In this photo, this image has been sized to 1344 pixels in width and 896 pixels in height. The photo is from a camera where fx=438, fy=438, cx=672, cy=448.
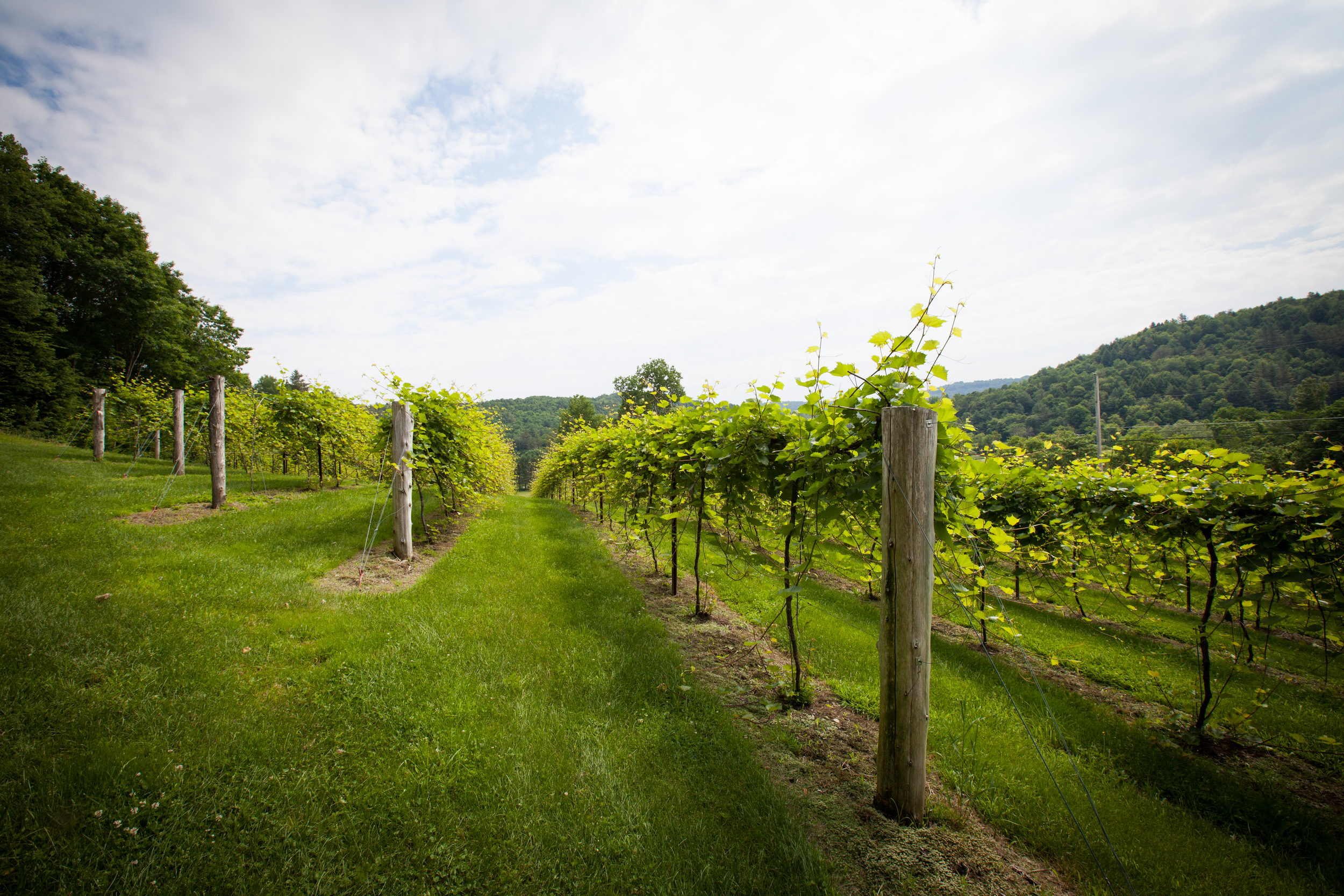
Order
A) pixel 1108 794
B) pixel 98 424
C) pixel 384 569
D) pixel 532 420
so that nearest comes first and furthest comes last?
pixel 1108 794 < pixel 384 569 < pixel 98 424 < pixel 532 420

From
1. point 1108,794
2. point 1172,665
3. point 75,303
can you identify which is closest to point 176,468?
point 1108,794

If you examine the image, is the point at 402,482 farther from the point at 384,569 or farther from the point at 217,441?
the point at 217,441

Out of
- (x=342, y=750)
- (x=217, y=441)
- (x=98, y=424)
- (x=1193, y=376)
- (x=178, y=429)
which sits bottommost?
(x=342, y=750)

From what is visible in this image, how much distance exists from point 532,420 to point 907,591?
312ft

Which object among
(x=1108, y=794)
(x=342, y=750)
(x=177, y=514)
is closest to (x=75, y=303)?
(x=177, y=514)

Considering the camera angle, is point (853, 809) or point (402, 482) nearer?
point (853, 809)

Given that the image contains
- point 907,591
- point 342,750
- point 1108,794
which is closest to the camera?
point 907,591

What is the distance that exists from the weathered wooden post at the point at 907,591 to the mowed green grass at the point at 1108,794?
0.57 metres

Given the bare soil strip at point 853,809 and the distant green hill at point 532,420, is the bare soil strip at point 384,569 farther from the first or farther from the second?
the distant green hill at point 532,420

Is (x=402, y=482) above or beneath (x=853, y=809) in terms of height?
above

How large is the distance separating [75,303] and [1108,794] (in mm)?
45940

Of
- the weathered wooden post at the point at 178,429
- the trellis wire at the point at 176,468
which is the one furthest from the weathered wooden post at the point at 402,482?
the weathered wooden post at the point at 178,429

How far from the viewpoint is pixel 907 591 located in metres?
2.55

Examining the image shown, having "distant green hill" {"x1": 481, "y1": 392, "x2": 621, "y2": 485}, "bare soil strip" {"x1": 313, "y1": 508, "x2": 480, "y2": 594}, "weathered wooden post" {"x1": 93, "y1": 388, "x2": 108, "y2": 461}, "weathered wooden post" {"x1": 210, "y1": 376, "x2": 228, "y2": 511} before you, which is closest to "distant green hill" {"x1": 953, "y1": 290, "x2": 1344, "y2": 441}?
"bare soil strip" {"x1": 313, "y1": 508, "x2": 480, "y2": 594}
